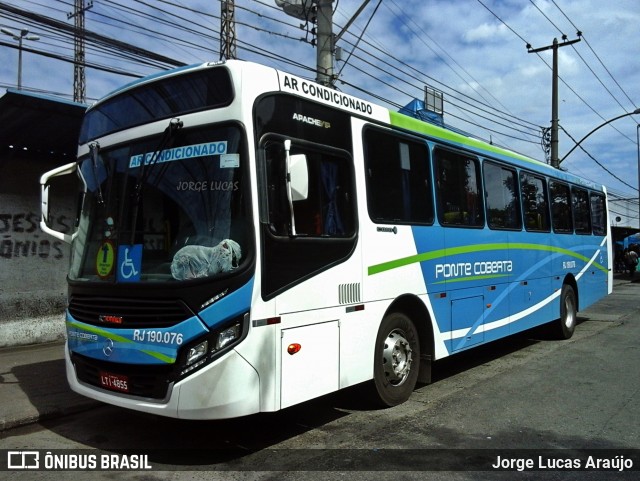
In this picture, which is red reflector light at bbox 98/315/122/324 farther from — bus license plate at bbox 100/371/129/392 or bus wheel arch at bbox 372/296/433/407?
bus wheel arch at bbox 372/296/433/407

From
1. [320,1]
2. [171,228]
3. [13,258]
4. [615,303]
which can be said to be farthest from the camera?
[615,303]

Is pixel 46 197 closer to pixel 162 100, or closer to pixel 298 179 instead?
pixel 162 100

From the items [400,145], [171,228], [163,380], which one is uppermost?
[400,145]

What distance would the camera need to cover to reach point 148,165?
4.66 meters

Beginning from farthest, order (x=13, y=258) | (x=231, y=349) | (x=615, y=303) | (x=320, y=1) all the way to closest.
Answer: (x=615, y=303)
(x=320, y=1)
(x=13, y=258)
(x=231, y=349)

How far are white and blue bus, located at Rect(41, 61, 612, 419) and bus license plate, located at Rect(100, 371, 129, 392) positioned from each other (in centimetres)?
1

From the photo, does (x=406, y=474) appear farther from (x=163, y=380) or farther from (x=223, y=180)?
(x=223, y=180)

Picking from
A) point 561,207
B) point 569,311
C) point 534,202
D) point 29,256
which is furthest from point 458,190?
point 29,256

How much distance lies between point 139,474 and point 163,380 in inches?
31.6

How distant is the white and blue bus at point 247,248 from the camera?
4234 millimetres

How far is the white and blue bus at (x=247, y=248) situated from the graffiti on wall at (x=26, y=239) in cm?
461

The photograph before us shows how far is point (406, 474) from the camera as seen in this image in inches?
168

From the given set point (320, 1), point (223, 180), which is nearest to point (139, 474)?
point (223, 180)

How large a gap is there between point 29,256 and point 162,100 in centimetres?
629
